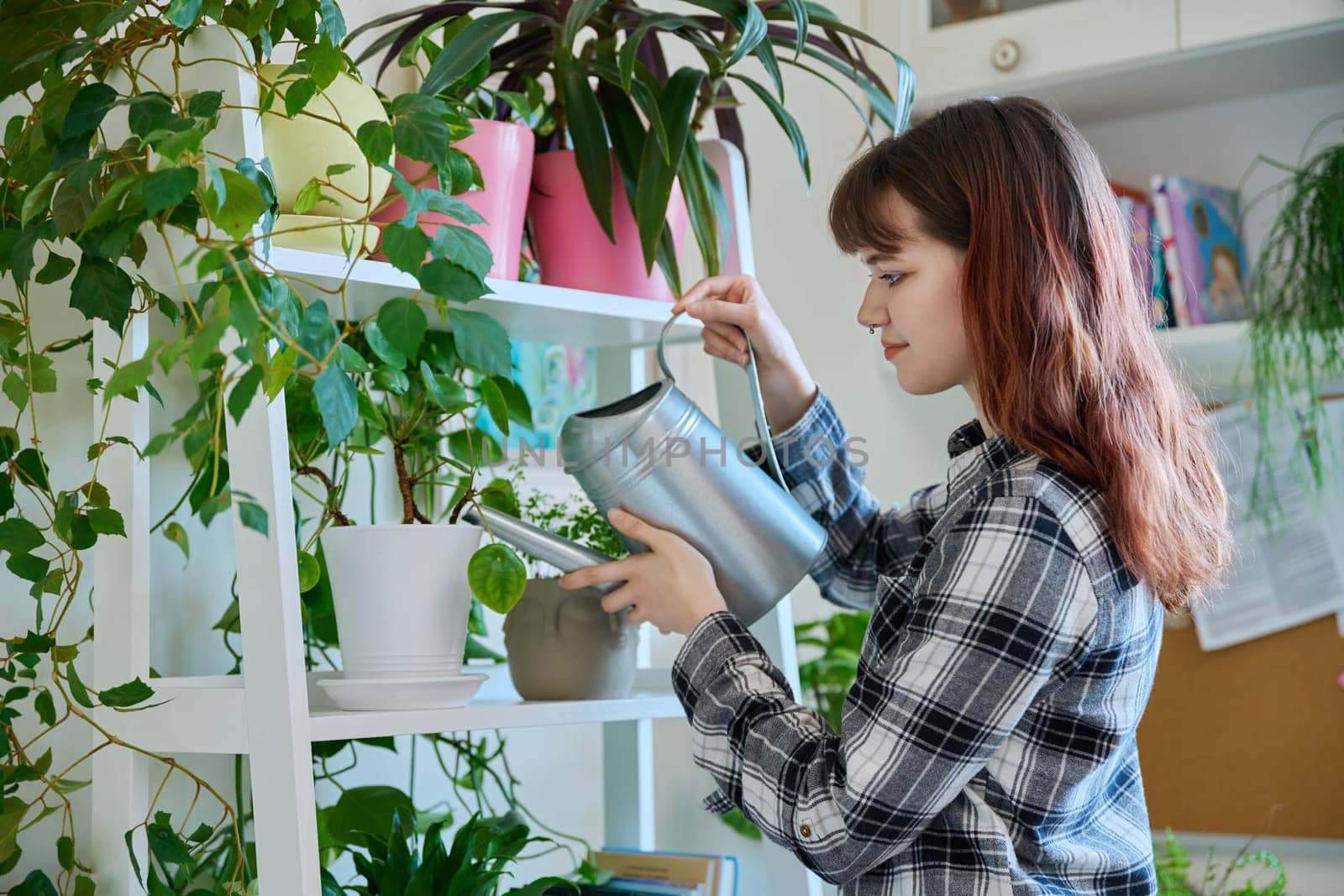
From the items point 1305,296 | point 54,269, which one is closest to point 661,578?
point 54,269

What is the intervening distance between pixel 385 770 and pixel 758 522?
66 cm

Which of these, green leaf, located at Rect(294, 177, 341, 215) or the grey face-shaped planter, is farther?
the grey face-shaped planter

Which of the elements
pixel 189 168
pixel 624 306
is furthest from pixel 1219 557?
pixel 189 168

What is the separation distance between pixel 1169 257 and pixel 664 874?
1.11 metres

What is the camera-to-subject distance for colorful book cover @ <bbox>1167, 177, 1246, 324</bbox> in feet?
5.81

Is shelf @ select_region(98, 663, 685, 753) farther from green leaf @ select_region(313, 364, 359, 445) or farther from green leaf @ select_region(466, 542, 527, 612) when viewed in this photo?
green leaf @ select_region(313, 364, 359, 445)

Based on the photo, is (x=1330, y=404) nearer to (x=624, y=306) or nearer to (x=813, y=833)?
(x=624, y=306)

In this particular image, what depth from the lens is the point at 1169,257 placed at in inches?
69.7

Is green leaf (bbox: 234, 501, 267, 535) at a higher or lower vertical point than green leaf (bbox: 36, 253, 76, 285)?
lower

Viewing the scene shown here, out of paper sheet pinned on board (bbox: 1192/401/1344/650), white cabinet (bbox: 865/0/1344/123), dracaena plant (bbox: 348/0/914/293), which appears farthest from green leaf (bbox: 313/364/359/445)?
paper sheet pinned on board (bbox: 1192/401/1344/650)

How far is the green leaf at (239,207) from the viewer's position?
726 mm

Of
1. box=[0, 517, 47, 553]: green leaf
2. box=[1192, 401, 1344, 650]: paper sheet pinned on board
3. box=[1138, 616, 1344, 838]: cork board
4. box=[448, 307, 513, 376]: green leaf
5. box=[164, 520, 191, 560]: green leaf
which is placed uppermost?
box=[448, 307, 513, 376]: green leaf

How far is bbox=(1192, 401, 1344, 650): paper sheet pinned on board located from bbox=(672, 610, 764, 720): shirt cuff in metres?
1.15

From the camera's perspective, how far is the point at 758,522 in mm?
1001
